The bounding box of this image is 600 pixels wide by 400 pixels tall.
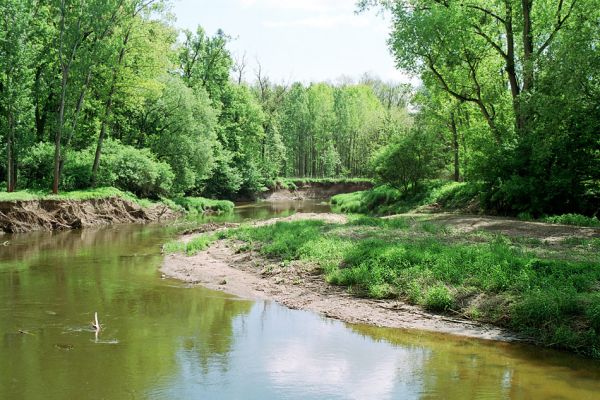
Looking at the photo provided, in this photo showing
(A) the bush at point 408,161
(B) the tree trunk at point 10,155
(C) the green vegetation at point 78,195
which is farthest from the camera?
(A) the bush at point 408,161

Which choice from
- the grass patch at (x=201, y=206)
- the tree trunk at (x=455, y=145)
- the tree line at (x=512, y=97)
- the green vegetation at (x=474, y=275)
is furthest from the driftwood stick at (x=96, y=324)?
the tree trunk at (x=455, y=145)

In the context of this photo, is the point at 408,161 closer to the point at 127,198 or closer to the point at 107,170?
the point at 127,198

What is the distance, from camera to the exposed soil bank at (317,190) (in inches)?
2768

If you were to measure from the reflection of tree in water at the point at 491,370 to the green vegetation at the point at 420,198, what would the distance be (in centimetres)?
1816

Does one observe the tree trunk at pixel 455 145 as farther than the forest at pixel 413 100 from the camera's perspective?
Yes

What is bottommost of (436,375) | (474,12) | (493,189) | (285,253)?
(436,375)

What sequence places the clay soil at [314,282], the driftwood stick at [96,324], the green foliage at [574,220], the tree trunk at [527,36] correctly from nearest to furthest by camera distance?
1. the driftwood stick at [96,324]
2. the clay soil at [314,282]
3. the green foliage at [574,220]
4. the tree trunk at [527,36]

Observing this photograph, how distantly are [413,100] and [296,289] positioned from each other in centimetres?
2873

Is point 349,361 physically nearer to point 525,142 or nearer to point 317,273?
point 317,273

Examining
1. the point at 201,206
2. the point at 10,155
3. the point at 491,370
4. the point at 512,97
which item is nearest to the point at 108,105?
the point at 10,155

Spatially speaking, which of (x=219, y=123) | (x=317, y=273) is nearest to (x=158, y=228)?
(x=317, y=273)

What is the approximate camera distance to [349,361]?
925 cm

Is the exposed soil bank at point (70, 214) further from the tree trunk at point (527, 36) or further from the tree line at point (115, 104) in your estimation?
the tree trunk at point (527, 36)

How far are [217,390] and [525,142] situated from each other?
65.5 feet
